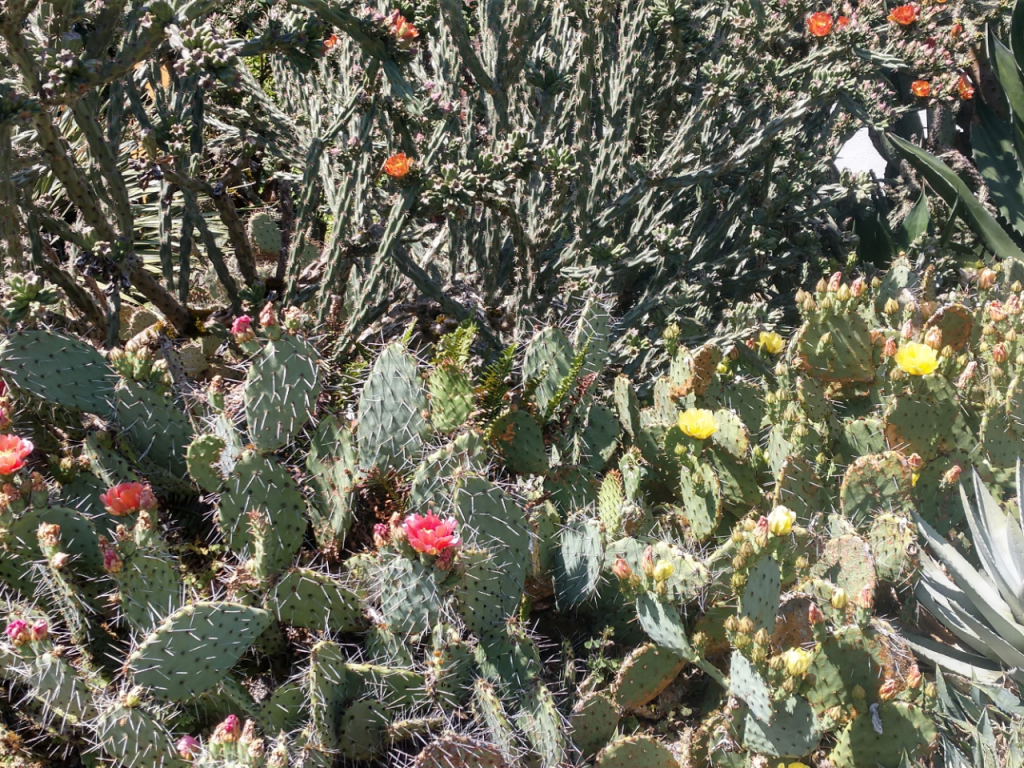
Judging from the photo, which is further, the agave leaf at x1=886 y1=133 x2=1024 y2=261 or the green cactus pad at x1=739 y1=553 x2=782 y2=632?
the agave leaf at x1=886 y1=133 x2=1024 y2=261

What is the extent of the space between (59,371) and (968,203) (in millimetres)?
4167

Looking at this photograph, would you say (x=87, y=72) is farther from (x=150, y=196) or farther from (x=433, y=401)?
(x=150, y=196)

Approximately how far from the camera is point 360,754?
1.95m

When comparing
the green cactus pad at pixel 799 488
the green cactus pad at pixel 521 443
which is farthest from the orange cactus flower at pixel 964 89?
the green cactus pad at pixel 521 443

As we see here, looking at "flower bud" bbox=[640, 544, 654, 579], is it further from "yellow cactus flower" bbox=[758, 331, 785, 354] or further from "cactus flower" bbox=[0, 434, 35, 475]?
"cactus flower" bbox=[0, 434, 35, 475]

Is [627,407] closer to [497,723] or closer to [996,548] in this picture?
[996,548]

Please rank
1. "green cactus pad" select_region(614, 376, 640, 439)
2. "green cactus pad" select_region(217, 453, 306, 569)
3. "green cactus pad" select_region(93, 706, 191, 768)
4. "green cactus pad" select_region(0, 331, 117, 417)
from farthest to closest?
"green cactus pad" select_region(614, 376, 640, 439) < "green cactus pad" select_region(0, 331, 117, 417) < "green cactus pad" select_region(217, 453, 306, 569) < "green cactus pad" select_region(93, 706, 191, 768)

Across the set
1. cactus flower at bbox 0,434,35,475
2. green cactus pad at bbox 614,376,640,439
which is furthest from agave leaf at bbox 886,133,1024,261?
cactus flower at bbox 0,434,35,475

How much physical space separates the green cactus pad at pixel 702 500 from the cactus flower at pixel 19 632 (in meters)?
1.71

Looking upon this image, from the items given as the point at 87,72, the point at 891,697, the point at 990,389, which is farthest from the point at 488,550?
the point at 990,389

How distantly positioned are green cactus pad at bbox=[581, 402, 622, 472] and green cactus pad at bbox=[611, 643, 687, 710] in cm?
66

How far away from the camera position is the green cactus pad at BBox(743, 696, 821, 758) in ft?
6.24

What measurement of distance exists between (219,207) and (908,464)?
7.68 ft

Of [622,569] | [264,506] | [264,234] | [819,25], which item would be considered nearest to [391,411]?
[264,506]
